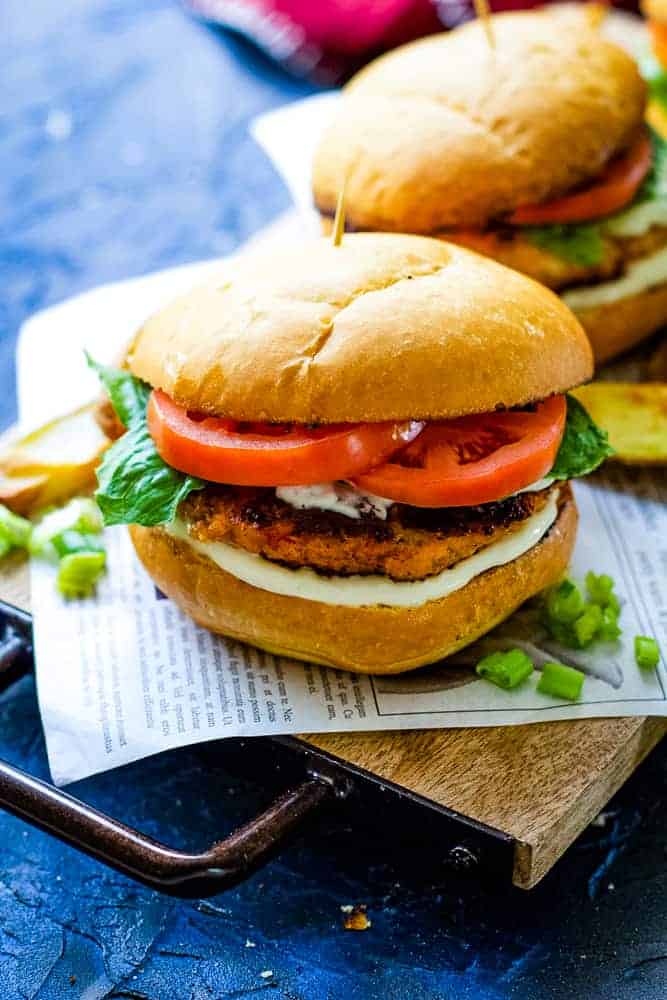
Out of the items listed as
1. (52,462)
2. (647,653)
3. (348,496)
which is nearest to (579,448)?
(647,653)

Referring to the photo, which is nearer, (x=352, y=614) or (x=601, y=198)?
(x=352, y=614)

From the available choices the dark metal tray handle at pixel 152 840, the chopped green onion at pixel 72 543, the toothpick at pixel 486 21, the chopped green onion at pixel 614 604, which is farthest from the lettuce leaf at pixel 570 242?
the dark metal tray handle at pixel 152 840

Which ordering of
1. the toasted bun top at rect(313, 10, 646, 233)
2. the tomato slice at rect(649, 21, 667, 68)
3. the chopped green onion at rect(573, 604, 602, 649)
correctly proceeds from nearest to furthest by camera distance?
the chopped green onion at rect(573, 604, 602, 649) → the toasted bun top at rect(313, 10, 646, 233) → the tomato slice at rect(649, 21, 667, 68)

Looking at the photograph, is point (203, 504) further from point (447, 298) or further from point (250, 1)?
point (250, 1)

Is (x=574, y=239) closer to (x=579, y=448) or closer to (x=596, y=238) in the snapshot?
(x=596, y=238)

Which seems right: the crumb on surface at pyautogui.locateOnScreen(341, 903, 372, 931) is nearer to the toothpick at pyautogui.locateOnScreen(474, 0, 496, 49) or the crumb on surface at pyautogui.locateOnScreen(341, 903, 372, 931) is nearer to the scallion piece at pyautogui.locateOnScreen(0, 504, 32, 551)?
the scallion piece at pyautogui.locateOnScreen(0, 504, 32, 551)

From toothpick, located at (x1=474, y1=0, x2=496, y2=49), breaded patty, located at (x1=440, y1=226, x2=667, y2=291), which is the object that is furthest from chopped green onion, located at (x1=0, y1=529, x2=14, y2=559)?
toothpick, located at (x1=474, y1=0, x2=496, y2=49)

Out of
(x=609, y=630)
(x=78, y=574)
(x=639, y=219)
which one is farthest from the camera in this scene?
(x=639, y=219)
